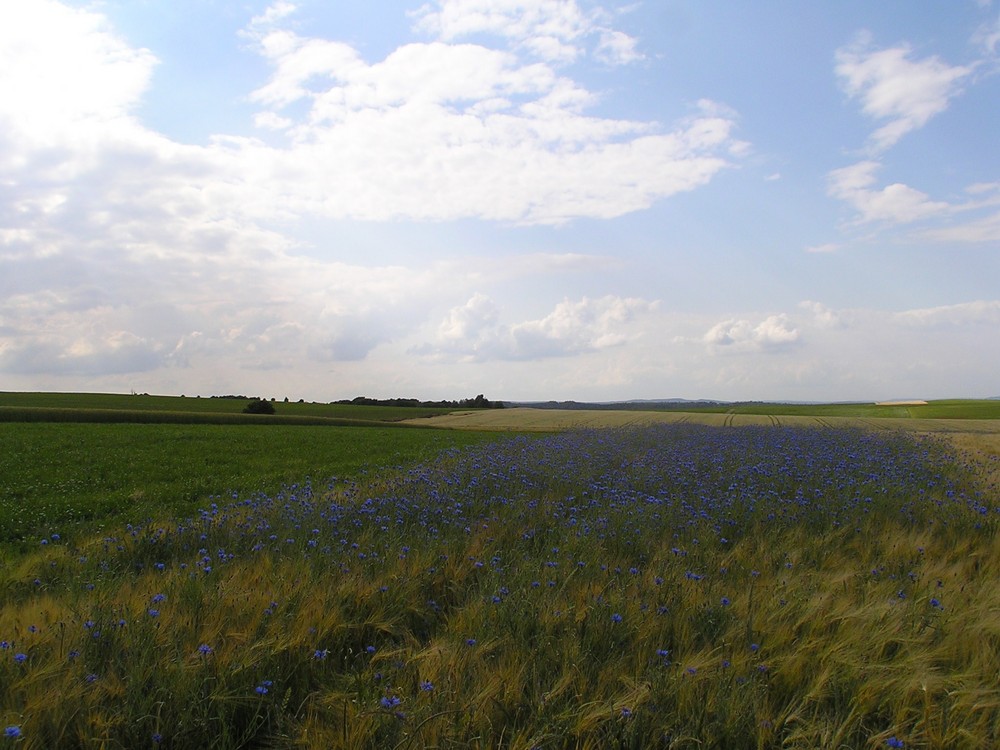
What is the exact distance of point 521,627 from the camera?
3922 millimetres

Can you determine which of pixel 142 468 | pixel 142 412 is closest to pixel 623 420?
pixel 142 412

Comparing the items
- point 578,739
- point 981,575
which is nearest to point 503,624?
point 578,739

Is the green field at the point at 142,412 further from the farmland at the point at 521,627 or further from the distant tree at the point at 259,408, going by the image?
the farmland at the point at 521,627

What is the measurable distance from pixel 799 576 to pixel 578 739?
2952 millimetres

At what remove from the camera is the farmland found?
9.73 feet

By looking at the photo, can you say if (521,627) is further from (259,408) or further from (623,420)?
(259,408)

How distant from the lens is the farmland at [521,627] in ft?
9.73

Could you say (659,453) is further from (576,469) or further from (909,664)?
(909,664)

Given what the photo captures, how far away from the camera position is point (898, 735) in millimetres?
2947

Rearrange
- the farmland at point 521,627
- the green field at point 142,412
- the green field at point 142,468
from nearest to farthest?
the farmland at point 521,627, the green field at point 142,468, the green field at point 142,412

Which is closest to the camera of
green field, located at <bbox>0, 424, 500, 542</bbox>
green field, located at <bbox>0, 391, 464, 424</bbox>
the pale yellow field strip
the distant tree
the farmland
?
the farmland

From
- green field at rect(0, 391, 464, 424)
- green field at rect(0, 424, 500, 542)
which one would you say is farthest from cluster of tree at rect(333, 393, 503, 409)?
green field at rect(0, 424, 500, 542)

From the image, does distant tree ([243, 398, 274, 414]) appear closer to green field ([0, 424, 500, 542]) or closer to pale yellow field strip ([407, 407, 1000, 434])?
pale yellow field strip ([407, 407, 1000, 434])

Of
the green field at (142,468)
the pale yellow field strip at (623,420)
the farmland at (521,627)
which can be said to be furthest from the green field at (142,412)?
the farmland at (521,627)
